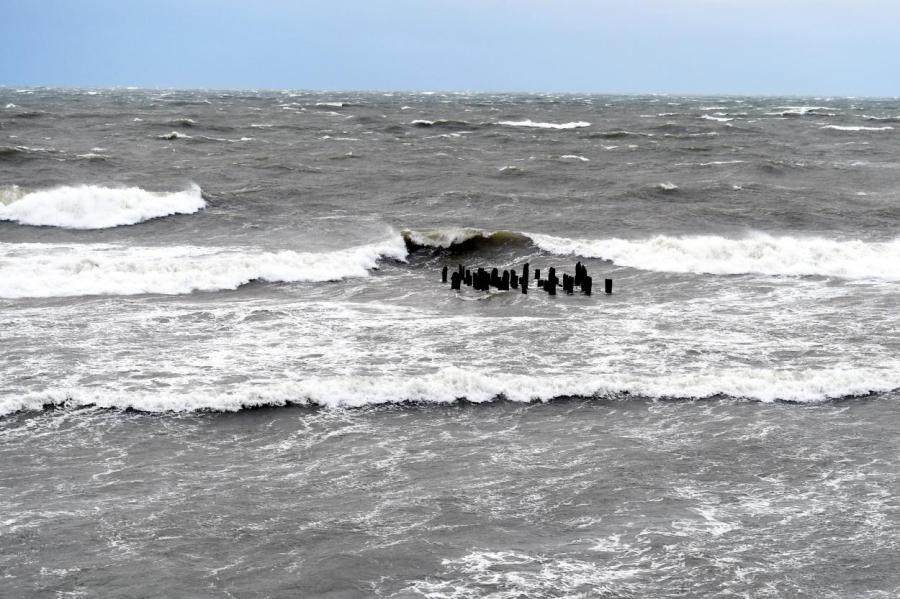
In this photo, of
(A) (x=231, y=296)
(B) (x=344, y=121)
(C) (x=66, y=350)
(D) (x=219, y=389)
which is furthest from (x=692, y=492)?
(B) (x=344, y=121)

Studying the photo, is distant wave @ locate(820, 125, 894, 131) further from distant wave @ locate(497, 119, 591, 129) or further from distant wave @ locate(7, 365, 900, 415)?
Result: distant wave @ locate(7, 365, 900, 415)

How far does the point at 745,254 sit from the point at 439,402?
1500 cm

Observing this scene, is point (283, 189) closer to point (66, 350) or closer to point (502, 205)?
point (502, 205)

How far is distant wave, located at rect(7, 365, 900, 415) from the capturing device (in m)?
13.9

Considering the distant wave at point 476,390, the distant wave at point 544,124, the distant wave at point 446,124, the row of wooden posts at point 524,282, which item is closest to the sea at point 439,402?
the distant wave at point 476,390

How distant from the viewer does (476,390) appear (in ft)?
48.1

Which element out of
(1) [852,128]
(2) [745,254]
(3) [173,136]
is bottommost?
(2) [745,254]

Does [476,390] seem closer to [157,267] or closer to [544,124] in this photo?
[157,267]

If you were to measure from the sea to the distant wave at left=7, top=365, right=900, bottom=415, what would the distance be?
0.17 feet

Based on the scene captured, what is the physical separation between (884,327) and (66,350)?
15634 mm

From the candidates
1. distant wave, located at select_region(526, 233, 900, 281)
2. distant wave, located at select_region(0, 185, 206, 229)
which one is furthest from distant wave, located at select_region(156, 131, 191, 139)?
distant wave, located at select_region(526, 233, 900, 281)

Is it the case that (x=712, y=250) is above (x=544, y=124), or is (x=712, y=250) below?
below

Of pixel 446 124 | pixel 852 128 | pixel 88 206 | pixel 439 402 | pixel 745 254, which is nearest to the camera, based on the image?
pixel 439 402

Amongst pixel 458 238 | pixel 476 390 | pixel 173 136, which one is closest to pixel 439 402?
pixel 476 390
